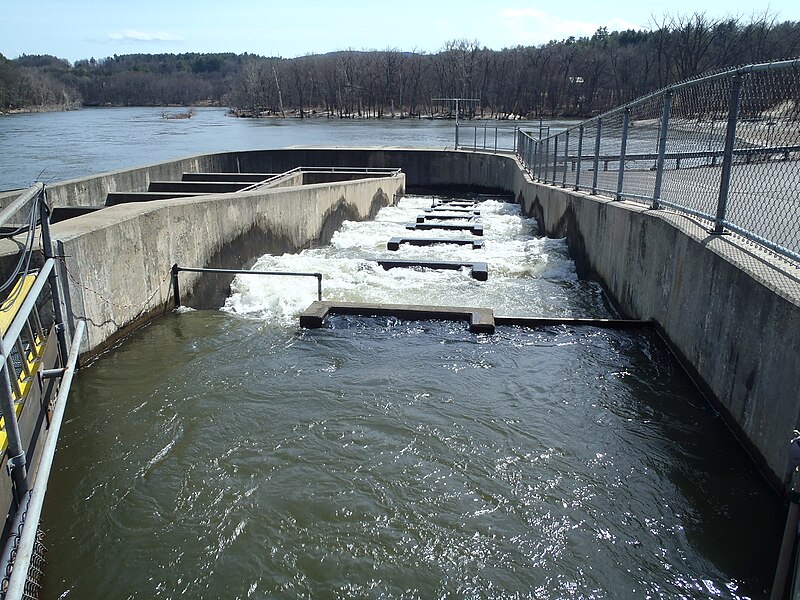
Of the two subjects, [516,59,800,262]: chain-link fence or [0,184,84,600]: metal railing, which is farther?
[516,59,800,262]: chain-link fence

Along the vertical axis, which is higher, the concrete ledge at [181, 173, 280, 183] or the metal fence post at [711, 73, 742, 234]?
the metal fence post at [711, 73, 742, 234]

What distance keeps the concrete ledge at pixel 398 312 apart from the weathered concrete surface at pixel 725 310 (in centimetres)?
202

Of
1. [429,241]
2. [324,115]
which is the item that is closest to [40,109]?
[324,115]

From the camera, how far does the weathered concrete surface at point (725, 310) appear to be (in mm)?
4156

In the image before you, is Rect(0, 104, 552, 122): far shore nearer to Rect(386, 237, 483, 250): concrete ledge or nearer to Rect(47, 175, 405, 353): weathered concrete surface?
Rect(386, 237, 483, 250): concrete ledge

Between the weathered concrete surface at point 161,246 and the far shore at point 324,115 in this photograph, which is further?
the far shore at point 324,115

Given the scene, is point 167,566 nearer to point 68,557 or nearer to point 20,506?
point 68,557

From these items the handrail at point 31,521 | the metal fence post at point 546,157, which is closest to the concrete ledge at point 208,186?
the metal fence post at point 546,157

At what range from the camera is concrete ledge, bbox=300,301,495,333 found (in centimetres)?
779

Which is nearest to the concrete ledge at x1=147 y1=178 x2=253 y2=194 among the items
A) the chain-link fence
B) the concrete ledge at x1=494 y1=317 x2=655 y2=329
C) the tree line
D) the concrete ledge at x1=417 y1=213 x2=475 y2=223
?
the concrete ledge at x1=417 y1=213 x2=475 y2=223

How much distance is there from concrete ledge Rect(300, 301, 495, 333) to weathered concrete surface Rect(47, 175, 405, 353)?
6.61 feet

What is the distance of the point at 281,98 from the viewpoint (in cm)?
11806

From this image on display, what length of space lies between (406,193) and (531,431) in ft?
73.3

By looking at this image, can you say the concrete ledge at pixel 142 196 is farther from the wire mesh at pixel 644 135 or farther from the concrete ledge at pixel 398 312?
the wire mesh at pixel 644 135
